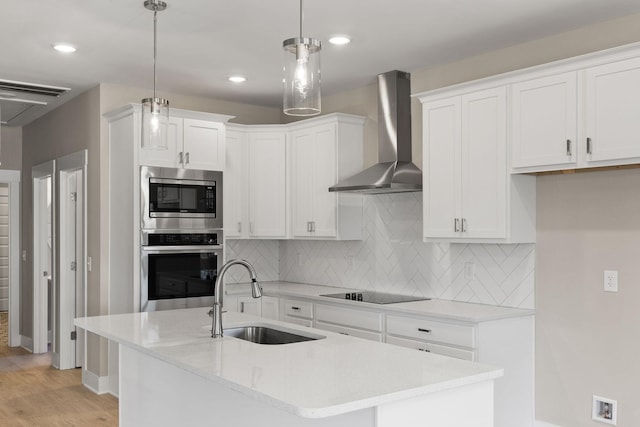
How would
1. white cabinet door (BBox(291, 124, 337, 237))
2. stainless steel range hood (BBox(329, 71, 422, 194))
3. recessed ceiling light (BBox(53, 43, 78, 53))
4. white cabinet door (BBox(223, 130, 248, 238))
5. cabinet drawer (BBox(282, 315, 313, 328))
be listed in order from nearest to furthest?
1. recessed ceiling light (BBox(53, 43, 78, 53))
2. stainless steel range hood (BBox(329, 71, 422, 194))
3. cabinet drawer (BBox(282, 315, 313, 328))
4. white cabinet door (BBox(291, 124, 337, 237))
5. white cabinet door (BBox(223, 130, 248, 238))

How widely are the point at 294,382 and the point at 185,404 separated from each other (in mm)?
1037

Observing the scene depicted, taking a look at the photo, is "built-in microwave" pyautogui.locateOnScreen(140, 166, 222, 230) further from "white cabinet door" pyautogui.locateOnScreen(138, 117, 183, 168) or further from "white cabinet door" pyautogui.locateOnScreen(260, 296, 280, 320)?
"white cabinet door" pyautogui.locateOnScreen(260, 296, 280, 320)

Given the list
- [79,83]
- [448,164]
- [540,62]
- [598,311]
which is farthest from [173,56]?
[598,311]

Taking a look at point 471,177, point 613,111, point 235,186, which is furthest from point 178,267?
point 613,111

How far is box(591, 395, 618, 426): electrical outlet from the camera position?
359cm

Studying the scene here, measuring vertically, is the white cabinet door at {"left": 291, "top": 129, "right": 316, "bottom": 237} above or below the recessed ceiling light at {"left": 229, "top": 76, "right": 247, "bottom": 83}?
below

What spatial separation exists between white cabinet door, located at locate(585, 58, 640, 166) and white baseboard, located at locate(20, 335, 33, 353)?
242 inches

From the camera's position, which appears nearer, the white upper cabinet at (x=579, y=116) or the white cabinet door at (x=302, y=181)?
the white upper cabinet at (x=579, y=116)

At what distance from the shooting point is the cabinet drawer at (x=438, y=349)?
3.79 metres

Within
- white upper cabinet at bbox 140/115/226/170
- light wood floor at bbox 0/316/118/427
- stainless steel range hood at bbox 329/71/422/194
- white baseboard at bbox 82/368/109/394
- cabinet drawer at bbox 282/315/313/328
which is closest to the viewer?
light wood floor at bbox 0/316/118/427

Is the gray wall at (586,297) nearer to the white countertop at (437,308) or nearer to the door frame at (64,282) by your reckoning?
the white countertop at (437,308)

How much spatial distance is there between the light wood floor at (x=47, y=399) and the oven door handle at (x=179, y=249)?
1.25m

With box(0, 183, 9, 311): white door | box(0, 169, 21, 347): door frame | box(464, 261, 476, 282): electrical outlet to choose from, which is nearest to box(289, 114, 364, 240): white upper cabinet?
box(464, 261, 476, 282): electrical outlet

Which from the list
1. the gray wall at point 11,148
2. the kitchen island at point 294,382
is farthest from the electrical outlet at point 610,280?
the gray wall at point 11,148
